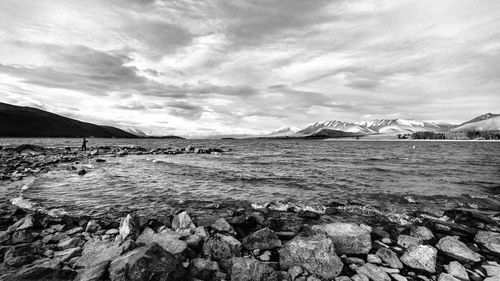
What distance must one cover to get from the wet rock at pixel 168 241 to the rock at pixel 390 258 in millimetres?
5627

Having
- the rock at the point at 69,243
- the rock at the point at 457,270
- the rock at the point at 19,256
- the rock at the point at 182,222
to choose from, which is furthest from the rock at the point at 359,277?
the rock at the point at 19,256

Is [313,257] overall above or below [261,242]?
above

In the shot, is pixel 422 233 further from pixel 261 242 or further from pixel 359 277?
pixel 261 242

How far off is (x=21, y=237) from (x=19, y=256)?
1.78 meters

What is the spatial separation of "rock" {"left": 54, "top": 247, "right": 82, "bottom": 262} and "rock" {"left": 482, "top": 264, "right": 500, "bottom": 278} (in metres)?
11.4

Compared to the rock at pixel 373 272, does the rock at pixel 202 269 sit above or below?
above

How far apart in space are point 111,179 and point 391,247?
19986 millimetres

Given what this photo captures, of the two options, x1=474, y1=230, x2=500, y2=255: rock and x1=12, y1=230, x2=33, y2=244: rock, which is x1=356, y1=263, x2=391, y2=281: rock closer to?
x1=474, y1=230, x2=500, y2=255: rock

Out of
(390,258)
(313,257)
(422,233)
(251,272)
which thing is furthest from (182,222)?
(422,233)

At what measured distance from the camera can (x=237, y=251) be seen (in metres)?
6.84

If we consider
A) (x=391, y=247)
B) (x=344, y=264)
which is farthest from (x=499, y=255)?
(x=344, y=264)

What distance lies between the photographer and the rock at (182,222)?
8609mm

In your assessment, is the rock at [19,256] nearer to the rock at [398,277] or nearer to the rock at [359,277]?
the rock at [359,277]

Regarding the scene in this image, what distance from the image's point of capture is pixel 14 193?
1431cm
